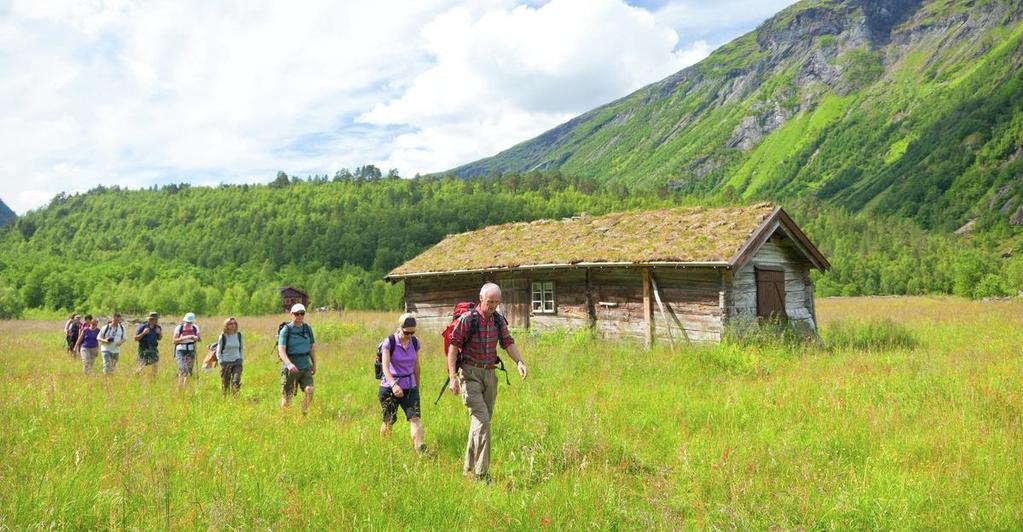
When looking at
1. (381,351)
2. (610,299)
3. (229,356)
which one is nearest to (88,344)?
(229,356)

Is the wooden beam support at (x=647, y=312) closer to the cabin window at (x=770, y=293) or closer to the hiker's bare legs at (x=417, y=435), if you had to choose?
the cabin window at (x=770, y=293)

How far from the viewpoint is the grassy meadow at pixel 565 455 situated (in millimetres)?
4156

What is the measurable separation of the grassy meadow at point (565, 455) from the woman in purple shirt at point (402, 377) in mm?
304

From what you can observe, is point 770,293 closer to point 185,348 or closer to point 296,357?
point 296,357

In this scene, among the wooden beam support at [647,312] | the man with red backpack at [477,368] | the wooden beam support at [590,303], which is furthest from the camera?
the wooden beam support at [590,303]

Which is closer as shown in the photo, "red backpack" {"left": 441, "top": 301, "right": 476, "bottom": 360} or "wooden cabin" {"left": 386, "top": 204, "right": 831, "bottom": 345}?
"red backpack" {"left": 441, "top": 301, "right": 476, "bottom": 360}

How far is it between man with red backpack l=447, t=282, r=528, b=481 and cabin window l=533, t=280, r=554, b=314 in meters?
12.8

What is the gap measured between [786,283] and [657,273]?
13.3 ft

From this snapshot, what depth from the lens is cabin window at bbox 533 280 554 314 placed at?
733 inches

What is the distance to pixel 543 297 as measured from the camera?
62.1 feet

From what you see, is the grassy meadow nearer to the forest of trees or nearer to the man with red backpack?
the man with red backpack

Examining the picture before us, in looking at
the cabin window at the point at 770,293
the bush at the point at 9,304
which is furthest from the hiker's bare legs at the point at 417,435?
the bush at the point at 9,304

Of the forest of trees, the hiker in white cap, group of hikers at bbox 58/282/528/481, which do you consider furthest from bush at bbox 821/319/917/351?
the forest of trees

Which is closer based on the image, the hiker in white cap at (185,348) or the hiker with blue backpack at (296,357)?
the hiker with blue backpack at (296,357)
